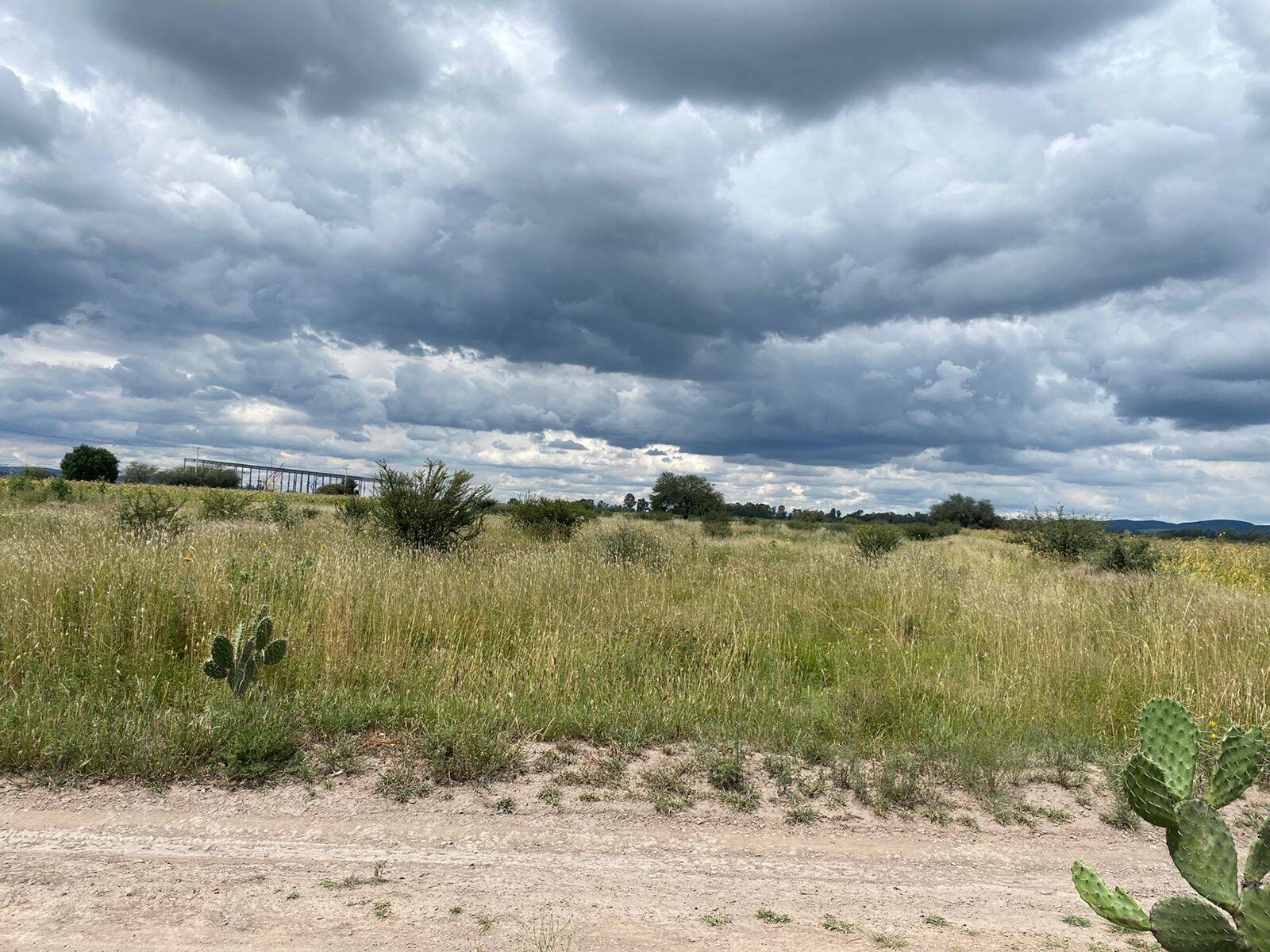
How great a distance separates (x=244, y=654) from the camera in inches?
236

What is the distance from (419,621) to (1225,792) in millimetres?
7543

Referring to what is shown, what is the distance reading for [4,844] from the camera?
4074 millimetres

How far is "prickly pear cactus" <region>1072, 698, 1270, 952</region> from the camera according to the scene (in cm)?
231

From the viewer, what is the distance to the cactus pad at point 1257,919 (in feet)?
7.06

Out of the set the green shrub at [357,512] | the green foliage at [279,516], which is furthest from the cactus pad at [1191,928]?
the green foliage at [279,516]

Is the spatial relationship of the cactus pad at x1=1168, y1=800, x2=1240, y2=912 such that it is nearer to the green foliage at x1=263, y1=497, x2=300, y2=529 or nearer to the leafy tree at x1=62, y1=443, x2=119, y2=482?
the green foliage at x1=263, y1=497, x2=300, y2=529

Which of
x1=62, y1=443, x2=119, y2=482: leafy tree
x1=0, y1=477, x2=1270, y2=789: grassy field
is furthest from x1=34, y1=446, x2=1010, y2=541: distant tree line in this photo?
x1=0, y1=477, x2=1270, y2=789: grassy field

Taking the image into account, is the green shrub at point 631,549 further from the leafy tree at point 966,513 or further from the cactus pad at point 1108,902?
the leafy tree at point 966,513

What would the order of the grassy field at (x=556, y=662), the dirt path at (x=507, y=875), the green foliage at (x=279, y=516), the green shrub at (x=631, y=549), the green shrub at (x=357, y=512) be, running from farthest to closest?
the green foliage at (x=279, y=516) → the green shrub at (x=357, y=512) → the green shrub at (x=631, y=549) → the grassy field at (x=556, y=662) → the dirt path at (x=507, y=875)

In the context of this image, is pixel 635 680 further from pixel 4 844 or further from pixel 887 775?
pixel 4 844

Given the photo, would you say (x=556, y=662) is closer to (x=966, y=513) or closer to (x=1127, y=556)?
(x=1127, y=556)

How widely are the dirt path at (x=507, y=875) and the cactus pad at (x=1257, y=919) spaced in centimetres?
156

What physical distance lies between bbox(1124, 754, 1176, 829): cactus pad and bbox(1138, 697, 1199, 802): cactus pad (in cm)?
3

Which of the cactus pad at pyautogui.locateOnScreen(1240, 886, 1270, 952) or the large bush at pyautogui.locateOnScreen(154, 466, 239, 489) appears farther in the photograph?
the large bush at pyautogui.locateOnScreen(154, 466, 239, 489)
